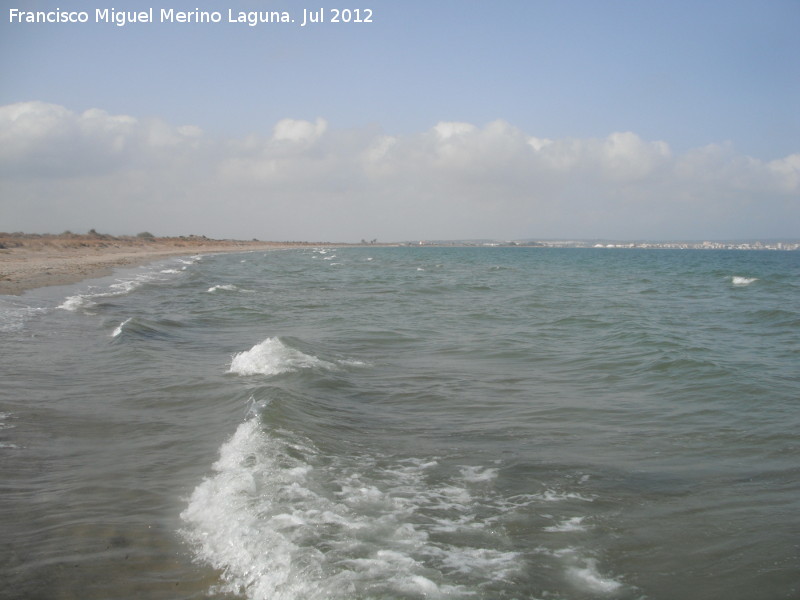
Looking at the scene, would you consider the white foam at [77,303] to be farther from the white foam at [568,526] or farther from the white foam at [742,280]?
the white foam at [742,280]

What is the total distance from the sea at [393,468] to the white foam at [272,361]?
0.21ft

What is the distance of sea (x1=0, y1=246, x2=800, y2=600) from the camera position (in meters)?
4.14

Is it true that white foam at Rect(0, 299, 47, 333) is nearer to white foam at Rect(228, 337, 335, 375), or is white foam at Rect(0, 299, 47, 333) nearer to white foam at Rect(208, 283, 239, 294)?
white foam at Rect(228, 337, 335, 375)

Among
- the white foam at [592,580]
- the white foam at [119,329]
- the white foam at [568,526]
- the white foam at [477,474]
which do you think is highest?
the white foam at [119,329]

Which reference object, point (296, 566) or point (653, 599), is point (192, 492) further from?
point (653, 599)

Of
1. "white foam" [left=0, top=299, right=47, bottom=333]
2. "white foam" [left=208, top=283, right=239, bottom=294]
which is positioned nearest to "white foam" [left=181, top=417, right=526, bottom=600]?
"white foam" [left=0, top=299, right=47, bottom=333]

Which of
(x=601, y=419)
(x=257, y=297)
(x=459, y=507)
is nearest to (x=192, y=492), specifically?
(x=459, y=507)

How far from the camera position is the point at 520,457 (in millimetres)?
6527

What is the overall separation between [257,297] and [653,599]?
22.9 metres

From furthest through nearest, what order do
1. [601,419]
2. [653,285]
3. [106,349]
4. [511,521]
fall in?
[653,285]
[106,349]
[601,419]
[511,521]

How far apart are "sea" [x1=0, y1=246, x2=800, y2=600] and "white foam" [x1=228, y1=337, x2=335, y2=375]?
0.06m

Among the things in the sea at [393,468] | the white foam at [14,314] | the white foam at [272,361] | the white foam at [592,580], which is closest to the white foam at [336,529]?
the sea at [393,468]

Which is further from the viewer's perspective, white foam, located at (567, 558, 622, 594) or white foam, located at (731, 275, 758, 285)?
white foam, located at (731, 275, 758, 285)

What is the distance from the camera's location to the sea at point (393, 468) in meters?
4.14
